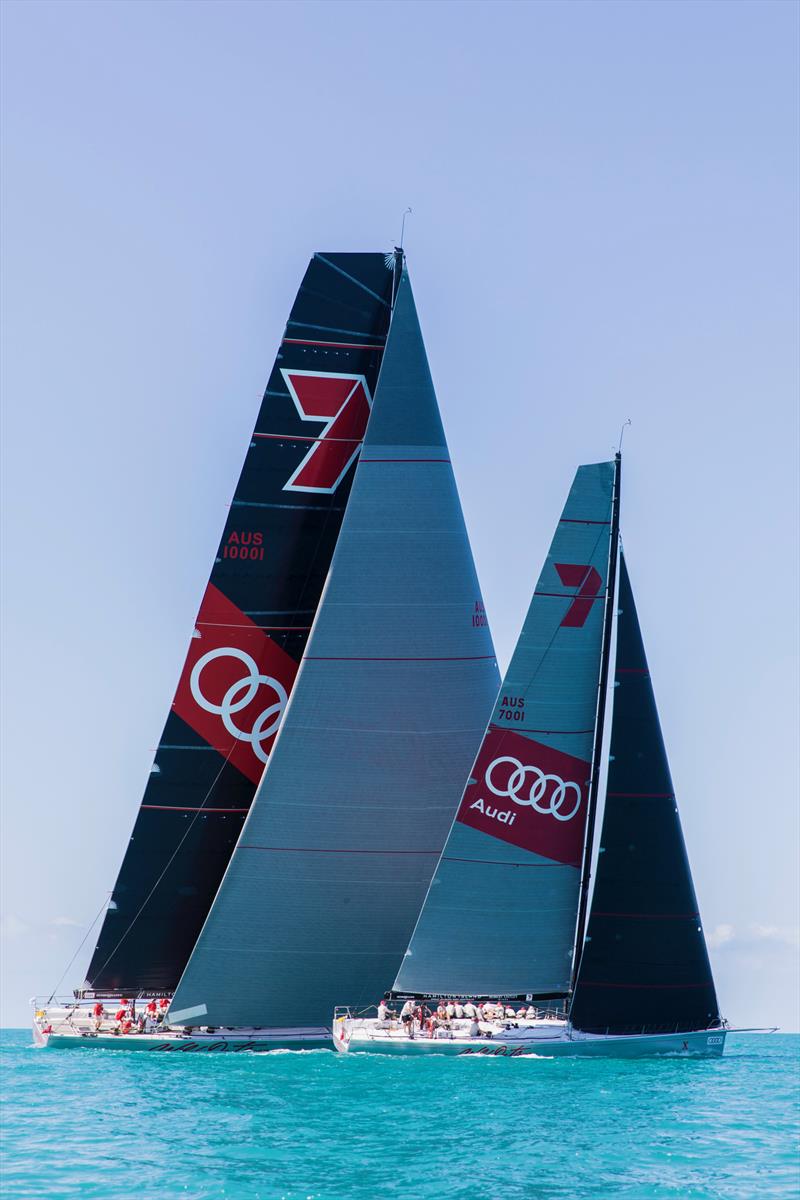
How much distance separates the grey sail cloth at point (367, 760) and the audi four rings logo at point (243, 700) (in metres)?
2.00

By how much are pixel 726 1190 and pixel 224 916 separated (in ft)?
42.9

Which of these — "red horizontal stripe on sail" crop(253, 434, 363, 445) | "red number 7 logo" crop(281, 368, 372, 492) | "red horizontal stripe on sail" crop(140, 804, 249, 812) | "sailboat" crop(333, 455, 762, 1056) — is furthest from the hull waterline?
"red horizontal stripe on sail" crop(253, 434, 363, 445)

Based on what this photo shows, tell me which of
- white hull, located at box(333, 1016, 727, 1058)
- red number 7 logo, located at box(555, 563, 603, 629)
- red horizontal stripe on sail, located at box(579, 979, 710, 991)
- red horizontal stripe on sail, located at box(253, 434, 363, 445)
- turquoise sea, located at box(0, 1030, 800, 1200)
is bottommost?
turquoise sea, located at box(0, 1030, 800, 1200)

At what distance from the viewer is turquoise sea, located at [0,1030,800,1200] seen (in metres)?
18.5

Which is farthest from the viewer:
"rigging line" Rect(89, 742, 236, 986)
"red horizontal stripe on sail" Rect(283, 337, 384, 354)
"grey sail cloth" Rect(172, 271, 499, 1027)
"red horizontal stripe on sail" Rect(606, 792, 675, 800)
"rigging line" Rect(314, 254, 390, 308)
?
"rigging line" Rect(314, 254, 390, 308)

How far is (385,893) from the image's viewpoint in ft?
99.8

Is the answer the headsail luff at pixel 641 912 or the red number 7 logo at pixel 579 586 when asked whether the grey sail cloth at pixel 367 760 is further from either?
the headsail luff at pixel 641 912

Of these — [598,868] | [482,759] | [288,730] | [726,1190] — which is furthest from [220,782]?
[726,1190]

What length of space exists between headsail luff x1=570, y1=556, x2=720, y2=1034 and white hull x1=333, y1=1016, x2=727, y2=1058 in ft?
0.95

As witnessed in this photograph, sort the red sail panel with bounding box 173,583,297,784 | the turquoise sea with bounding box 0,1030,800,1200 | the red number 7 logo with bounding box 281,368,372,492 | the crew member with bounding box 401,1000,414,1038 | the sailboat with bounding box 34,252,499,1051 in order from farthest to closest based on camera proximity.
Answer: the red number 7 logo with bounding box 281,368,372,492 < the red sail panel with bounding box 173,583,297,784 < the sailboat with bounding box 34,252,499,1051 < the crew member with bounding box 401,1000,414,1038 < the turquoise sea with bounding box 0,1030,800,1200

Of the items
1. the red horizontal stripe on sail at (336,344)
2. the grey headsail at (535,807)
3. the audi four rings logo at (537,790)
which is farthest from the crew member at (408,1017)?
the red horizontal stripe on sail at (336,344)

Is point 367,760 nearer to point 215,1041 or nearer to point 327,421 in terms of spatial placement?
point 215,1041

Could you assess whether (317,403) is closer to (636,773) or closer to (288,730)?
(288,730)

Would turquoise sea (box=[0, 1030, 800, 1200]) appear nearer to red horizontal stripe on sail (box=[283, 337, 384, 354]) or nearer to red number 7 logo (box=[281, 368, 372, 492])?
red number 7 logo (box=[281, 368, 372, 492])
